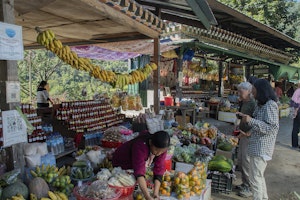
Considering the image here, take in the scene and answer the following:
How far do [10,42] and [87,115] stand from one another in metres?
3.66

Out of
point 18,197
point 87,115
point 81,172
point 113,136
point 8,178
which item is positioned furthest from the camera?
point 87,115

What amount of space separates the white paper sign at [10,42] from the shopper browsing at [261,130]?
3.21 meters

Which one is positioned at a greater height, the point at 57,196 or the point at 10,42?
the point at 10,42

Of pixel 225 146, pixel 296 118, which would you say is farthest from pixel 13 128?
pixel 296 118

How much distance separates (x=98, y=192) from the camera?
2492 mm

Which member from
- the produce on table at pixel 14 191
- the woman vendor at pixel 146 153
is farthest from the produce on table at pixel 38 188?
the woman vendor at pixel 146 153

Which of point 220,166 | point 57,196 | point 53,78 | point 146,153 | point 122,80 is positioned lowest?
point 220,166

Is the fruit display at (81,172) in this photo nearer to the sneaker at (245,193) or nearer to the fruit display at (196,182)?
the fruit display at (196,182)

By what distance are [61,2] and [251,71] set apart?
16.7 metres

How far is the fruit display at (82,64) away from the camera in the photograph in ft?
11.8

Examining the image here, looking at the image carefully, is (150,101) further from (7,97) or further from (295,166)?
(7,97)

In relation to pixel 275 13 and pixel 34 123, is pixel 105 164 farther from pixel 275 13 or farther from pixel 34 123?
pixel 275 13

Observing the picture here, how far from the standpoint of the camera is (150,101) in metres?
12.9

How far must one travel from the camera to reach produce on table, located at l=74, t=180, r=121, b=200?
8.14 feet
